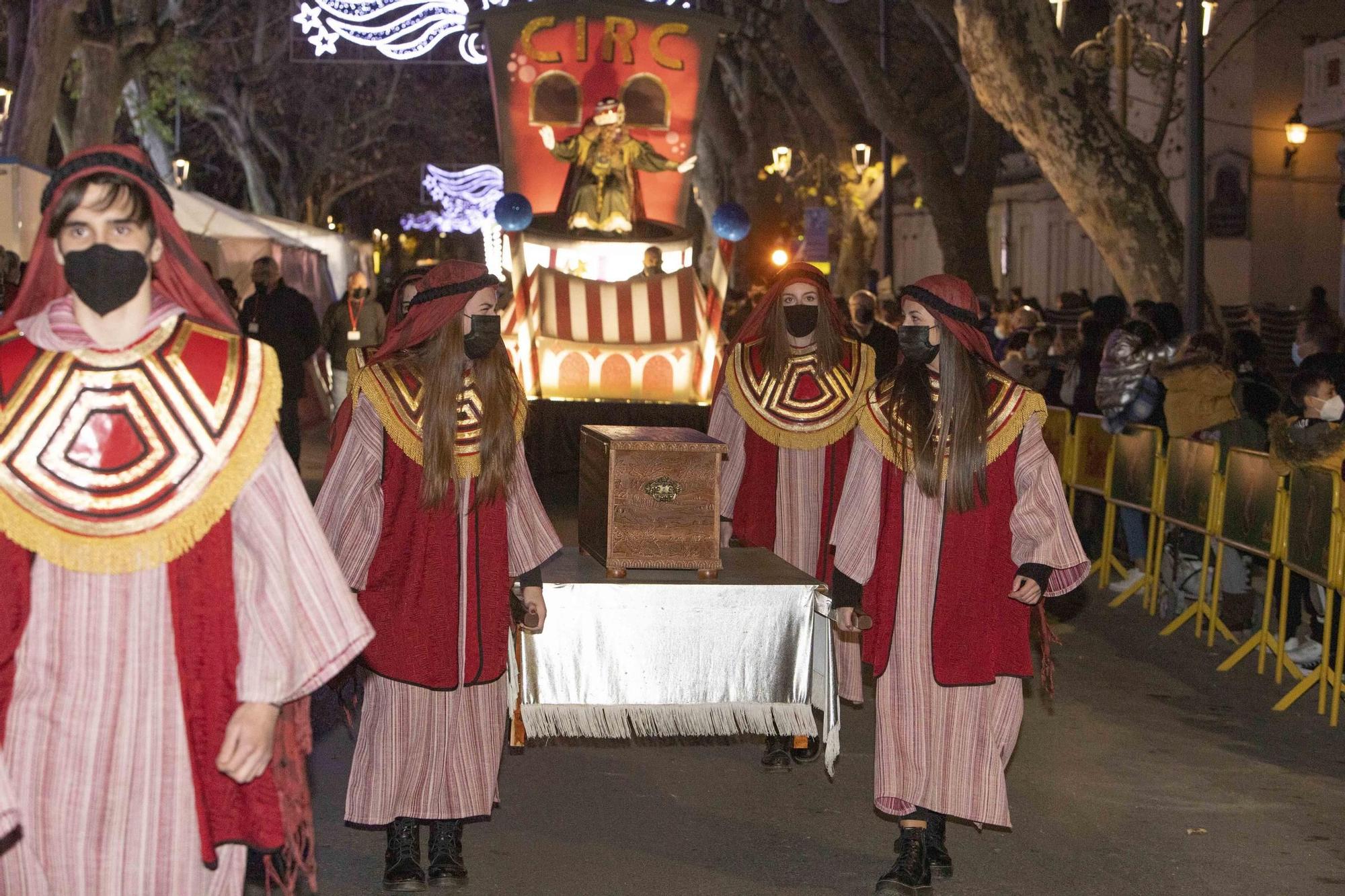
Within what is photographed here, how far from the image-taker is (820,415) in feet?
24.8

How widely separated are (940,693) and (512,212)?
1124cm

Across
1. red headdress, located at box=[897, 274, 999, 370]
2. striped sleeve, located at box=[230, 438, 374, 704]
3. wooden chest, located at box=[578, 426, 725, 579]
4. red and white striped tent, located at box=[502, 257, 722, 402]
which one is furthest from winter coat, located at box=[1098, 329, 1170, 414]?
striped sleeve, located at box=[230, 438, 374, 704]

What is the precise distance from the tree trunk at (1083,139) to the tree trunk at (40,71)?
31.0ft

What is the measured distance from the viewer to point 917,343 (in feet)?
18.8

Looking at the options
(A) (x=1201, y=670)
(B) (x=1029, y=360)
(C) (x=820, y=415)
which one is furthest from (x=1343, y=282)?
(C) (x=820, y=415)

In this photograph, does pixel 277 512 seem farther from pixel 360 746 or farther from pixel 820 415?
pixel 820 415

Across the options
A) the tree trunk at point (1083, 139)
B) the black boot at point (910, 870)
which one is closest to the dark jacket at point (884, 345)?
the tree trunk at point (1083, 139)

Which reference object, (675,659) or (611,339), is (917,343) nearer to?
(675,659)

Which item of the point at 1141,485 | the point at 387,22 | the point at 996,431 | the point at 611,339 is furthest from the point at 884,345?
the point at 387,22

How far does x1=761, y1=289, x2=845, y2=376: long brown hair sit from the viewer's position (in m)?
7.61

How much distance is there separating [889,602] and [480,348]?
1521 millimetres

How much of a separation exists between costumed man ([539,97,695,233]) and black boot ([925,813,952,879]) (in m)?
11.8

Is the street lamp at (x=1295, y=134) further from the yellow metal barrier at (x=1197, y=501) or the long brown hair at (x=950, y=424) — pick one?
Result: the long brown hair at (x=950, y=424)

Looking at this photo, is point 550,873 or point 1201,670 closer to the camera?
point 550,873
